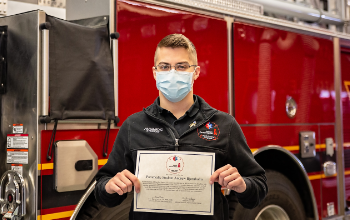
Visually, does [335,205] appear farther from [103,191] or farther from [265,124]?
[103,191]

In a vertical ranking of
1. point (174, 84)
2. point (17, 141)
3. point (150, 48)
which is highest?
point (150, 48)

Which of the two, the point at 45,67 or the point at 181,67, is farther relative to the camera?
the point at 45,67

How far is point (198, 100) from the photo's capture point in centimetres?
198

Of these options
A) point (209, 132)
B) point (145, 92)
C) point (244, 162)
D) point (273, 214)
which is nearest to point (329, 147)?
point (273, 214)

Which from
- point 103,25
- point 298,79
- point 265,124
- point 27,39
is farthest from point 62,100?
point 298,79

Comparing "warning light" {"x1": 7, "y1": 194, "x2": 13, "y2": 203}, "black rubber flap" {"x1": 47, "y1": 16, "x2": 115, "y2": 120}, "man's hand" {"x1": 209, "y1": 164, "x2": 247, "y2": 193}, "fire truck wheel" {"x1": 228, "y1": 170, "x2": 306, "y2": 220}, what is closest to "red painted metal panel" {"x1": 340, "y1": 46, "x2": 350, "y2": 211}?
"fire truck wheel" {"x1": 228, "y1": 170, "x2": 306, "y2": 220}

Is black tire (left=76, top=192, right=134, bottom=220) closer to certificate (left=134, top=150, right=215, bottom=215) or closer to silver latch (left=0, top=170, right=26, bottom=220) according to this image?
silver latch (left=0, top=170, right=26, bottom=220)

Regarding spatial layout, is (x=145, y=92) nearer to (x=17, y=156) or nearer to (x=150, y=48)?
(x=150, y=48)

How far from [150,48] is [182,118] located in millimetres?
1160

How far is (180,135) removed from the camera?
1819 millimetres

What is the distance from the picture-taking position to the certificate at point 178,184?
169 cm

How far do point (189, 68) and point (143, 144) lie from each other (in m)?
0.42

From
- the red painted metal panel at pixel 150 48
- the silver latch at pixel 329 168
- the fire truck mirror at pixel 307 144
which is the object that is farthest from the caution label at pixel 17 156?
the silver latch at pixel 329 168

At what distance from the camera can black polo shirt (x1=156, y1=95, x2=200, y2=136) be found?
6.05 ft
